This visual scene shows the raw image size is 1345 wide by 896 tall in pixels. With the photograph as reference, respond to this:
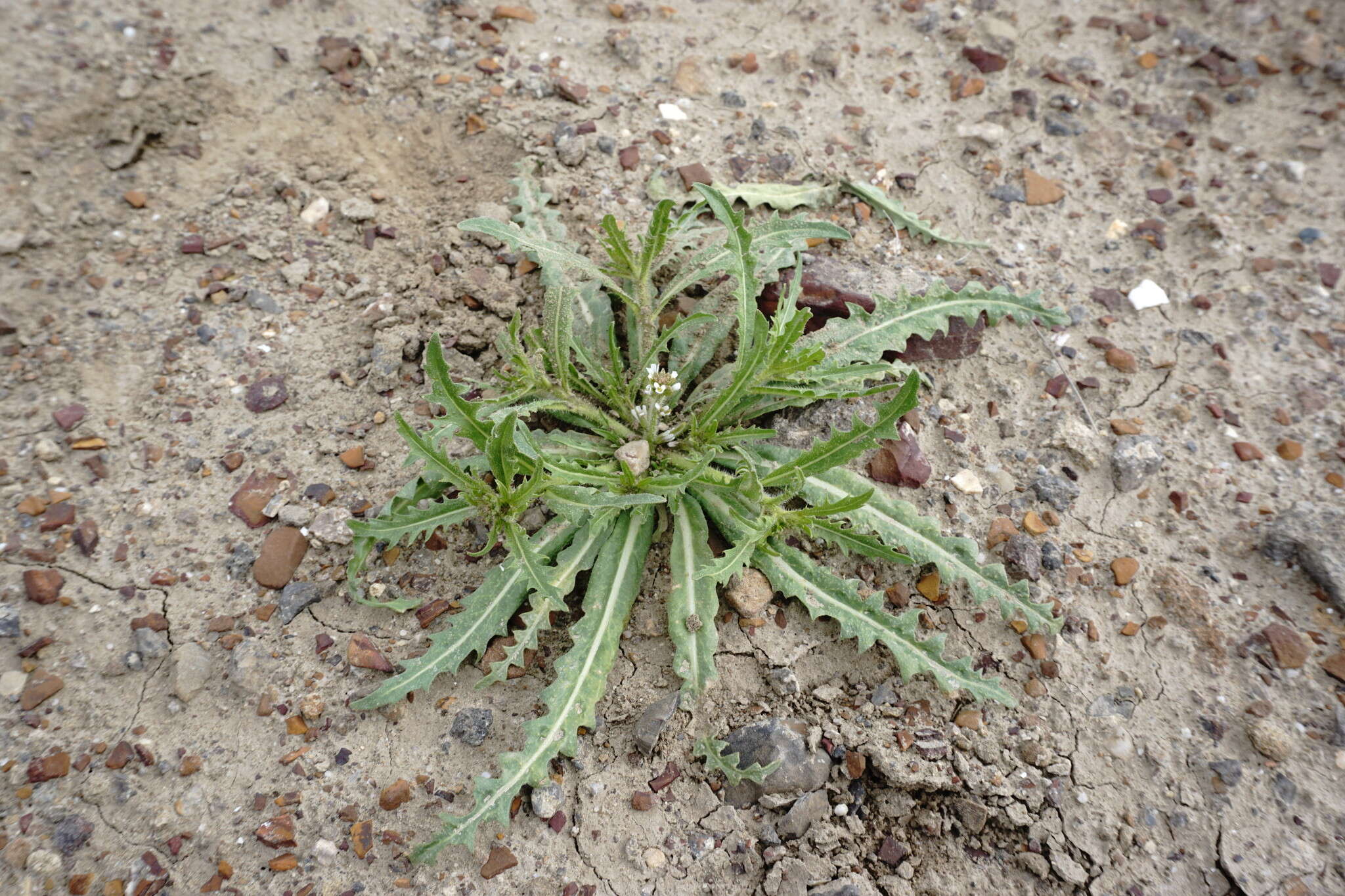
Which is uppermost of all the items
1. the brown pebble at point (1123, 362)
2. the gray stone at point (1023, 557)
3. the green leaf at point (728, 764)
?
the brown pebble at point (1123, 362)

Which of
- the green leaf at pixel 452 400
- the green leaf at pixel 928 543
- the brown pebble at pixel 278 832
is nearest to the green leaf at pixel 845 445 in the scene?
the green leaf at pixel 928 543

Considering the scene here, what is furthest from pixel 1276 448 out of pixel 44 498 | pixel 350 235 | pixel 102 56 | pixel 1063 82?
pixel 102 56

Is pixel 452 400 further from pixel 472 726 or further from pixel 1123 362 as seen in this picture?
pixel 1123 362

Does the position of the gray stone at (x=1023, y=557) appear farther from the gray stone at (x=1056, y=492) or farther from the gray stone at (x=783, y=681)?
the gray stone at (x=783, y=681)

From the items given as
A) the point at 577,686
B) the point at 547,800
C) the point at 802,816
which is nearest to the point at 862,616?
the point at 802,816

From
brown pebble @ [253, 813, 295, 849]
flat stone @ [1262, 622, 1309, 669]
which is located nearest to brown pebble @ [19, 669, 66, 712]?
brown pebble @ [253, 813, 295, 849]

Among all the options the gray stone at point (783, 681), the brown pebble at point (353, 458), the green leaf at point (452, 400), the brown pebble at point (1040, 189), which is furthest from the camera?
the brown pebble at point (1040, 189)

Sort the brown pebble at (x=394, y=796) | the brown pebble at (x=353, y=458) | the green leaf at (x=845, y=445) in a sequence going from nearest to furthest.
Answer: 1. the brown pebble at (x=394, y=796)
2. the green leaf at (x=845, y=445)
3. the brown pebble at (x=353, y=458)
